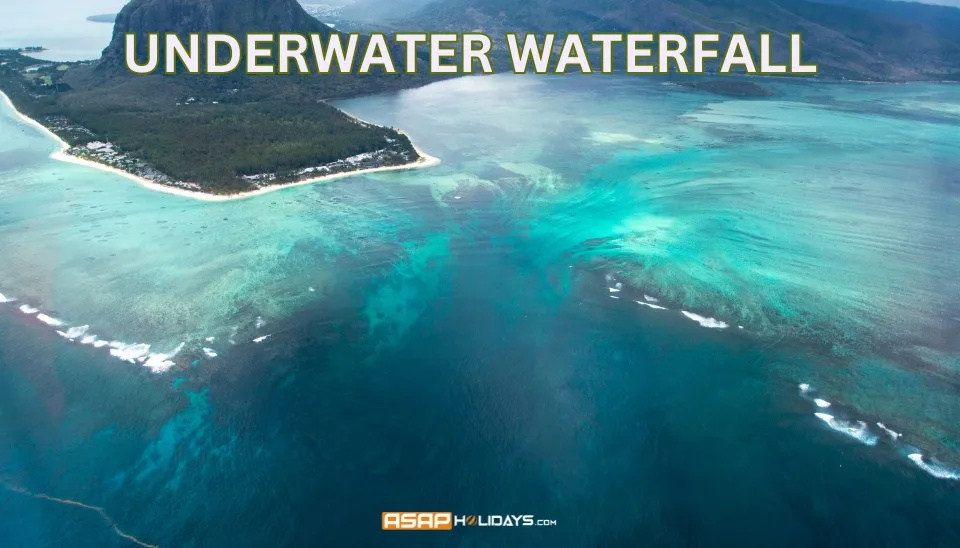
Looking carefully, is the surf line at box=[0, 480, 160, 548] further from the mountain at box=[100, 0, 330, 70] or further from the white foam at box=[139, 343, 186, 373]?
the mountain at box=[100, 0, 330, 70]

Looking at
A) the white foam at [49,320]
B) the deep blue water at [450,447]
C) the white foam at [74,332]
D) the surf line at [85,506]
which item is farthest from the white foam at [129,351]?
the surf line at [85,506]

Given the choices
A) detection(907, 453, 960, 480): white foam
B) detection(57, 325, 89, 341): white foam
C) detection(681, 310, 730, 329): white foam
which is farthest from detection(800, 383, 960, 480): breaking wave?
detection(57, 325, 89, 341): white foam

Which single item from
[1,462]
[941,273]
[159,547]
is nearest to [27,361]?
[1,462]

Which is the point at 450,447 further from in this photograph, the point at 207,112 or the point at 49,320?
the point at 207,112

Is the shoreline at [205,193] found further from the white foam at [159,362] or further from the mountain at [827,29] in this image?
the mountain at [827,29]

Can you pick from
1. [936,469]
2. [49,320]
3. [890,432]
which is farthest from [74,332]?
[936,469]

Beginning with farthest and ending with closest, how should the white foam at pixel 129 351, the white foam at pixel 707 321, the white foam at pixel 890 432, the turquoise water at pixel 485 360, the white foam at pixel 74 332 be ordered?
the white foam at pixel 707 321
the white foam at pixel 74 332
the white foam at pixel 129 351
the white foam at pixel 890 432
the turquoise water at pixel 485 360
